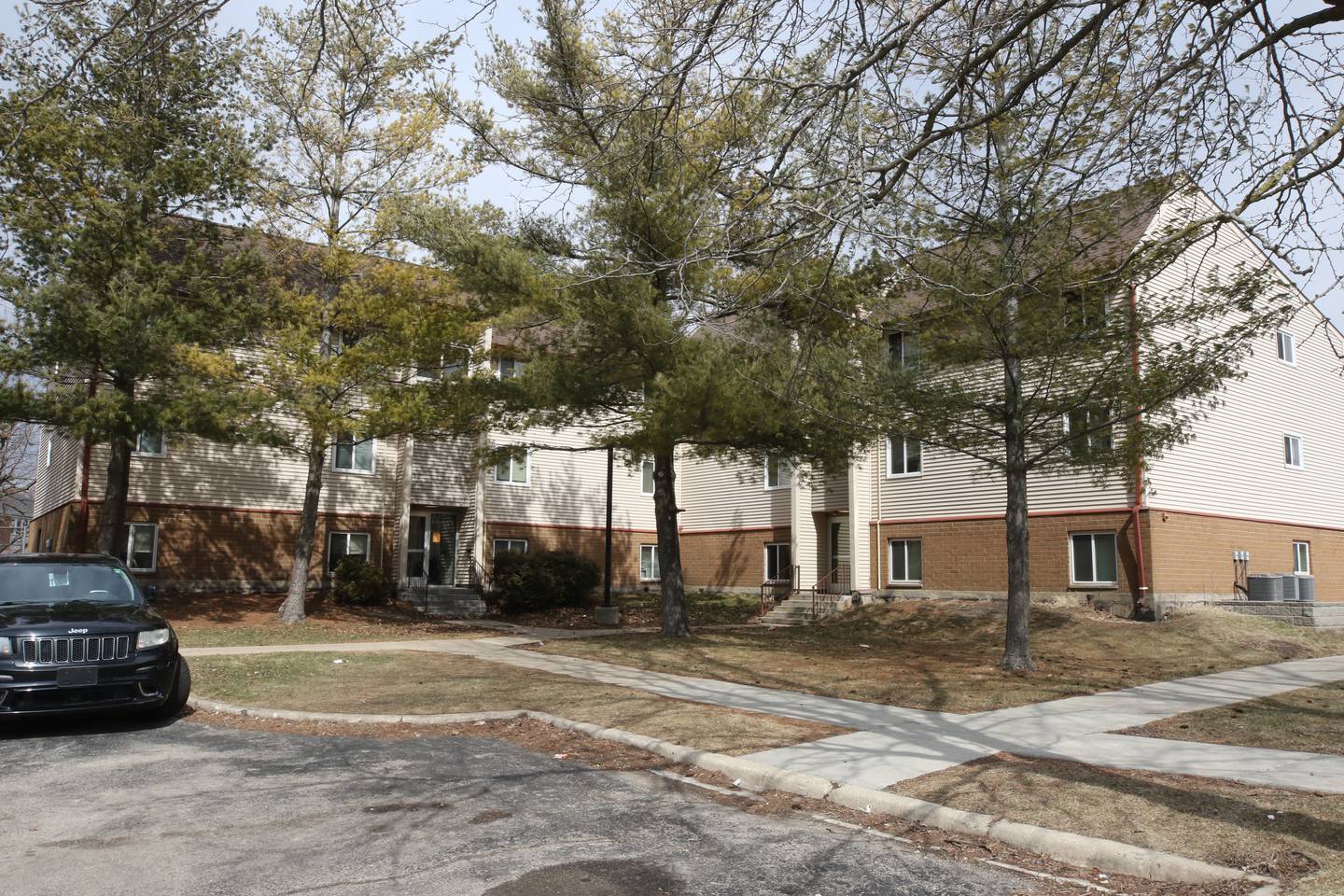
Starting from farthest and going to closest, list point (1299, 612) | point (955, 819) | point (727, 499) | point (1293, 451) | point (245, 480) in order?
point (727, 499) < point (245, 480) < point (1293, 451) < point (1299, 612) < point (955, 819)

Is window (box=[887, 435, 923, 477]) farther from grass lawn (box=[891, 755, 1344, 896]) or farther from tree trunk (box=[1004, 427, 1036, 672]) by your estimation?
grass lawn (box=[891, 755, 1344, 896])

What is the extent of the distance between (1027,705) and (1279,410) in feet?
61.5

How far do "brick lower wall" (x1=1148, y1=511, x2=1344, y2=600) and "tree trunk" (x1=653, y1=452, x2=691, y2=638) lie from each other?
1002 centimetres

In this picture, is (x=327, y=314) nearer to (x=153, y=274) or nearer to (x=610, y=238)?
(x=153, y=274)

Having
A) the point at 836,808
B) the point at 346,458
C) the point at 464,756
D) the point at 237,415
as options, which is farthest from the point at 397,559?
the point at 836,808

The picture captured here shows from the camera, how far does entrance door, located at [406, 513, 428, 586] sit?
2958 centimetres

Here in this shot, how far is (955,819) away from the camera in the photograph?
6.27 metres

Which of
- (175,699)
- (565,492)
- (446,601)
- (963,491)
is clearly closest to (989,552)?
(963,491)

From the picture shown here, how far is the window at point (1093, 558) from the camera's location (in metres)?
21.7

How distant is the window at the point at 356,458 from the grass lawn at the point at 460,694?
14048mm

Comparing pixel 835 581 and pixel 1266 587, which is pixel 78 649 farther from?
pixel 1266 587

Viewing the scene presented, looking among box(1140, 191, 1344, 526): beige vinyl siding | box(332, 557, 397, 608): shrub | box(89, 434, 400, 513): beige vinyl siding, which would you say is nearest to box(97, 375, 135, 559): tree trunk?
box(89, 434, 400, 513): beige vinyl siding

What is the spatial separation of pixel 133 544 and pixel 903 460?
20.6 m

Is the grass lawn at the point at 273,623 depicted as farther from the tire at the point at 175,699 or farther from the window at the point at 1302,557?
the window at the point at 1302,557
